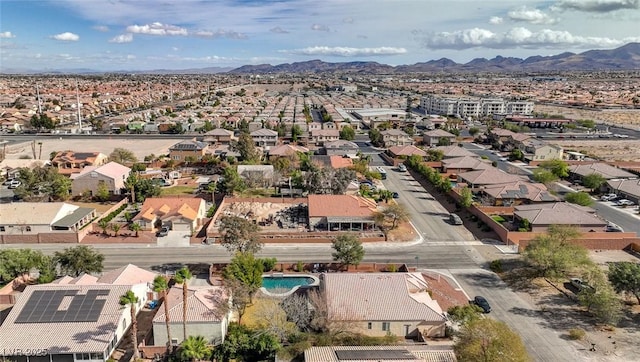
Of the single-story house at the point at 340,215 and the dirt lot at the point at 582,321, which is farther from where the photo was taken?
the single-story house at the point at 340,215

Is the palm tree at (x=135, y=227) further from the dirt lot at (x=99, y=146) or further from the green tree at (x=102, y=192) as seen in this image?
the dirt lot at (x=99, y=146)

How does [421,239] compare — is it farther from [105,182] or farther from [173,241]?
[105,182]

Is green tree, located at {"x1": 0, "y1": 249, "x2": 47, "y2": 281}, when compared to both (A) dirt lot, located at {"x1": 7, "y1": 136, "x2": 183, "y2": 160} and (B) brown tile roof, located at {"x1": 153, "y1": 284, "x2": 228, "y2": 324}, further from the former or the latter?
(A) dirt lot, located at {"x1": 7, "y1": 136, "x2": 183, "y2": 160}

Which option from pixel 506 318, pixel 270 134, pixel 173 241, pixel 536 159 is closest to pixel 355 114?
pixel 270 134

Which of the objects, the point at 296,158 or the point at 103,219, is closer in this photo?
the point at 103,219

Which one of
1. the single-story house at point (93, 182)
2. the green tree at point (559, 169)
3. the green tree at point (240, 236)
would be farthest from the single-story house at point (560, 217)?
the single-story house at point (93, 182)

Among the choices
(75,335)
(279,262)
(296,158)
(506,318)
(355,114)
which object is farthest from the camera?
(355,114)
